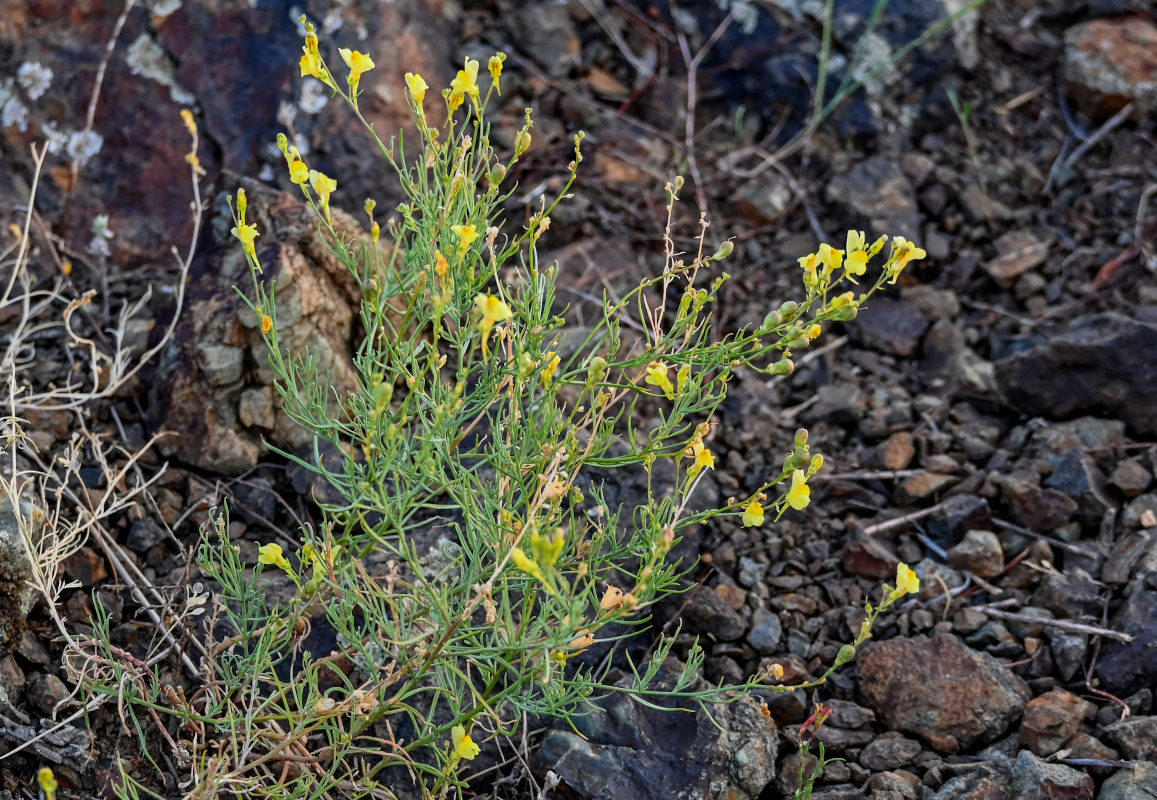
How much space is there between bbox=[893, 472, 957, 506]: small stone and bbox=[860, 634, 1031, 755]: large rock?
528 millimetres

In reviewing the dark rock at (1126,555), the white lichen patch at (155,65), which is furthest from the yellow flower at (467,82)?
the dark rock at (1126,555)

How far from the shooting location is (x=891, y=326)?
3557mm

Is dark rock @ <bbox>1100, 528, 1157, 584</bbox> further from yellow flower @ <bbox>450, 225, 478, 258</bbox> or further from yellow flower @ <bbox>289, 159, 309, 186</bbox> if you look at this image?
yellow flower @ <bbox>289, 159, 309, 186</bbox>

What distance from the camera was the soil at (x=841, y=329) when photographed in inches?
96.1

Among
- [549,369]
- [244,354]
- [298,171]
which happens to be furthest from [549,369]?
[244,354]

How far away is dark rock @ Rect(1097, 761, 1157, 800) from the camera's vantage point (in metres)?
2.18

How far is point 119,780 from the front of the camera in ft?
7.16

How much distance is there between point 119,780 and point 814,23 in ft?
11.5

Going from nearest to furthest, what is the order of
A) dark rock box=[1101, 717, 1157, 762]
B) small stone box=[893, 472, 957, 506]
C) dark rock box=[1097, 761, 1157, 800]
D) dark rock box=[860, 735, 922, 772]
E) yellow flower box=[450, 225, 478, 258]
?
yellow flower box=[450, 225, 478, 258] → dark rock box=[1097, 761, 1157, 800] → dark rock box=[1101, 717, 1157, 762] → dark rock box=[860, 735, 922, 772] → small stone box=[893, 472, 957, 506]

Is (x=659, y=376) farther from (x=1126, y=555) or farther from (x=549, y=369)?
(x=1126, y=555)

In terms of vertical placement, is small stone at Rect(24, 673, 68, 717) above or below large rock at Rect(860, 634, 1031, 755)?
above

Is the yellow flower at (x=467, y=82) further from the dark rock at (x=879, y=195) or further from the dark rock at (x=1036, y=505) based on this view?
the dark rock at (x=879, y=195)

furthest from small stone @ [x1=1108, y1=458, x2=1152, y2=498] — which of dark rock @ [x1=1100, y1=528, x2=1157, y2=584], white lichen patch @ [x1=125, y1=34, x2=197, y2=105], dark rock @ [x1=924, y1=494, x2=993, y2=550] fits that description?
white lichen patch @ [x1=125, y1=34, x2=197, y2=105]

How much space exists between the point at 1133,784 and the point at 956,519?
874mm
